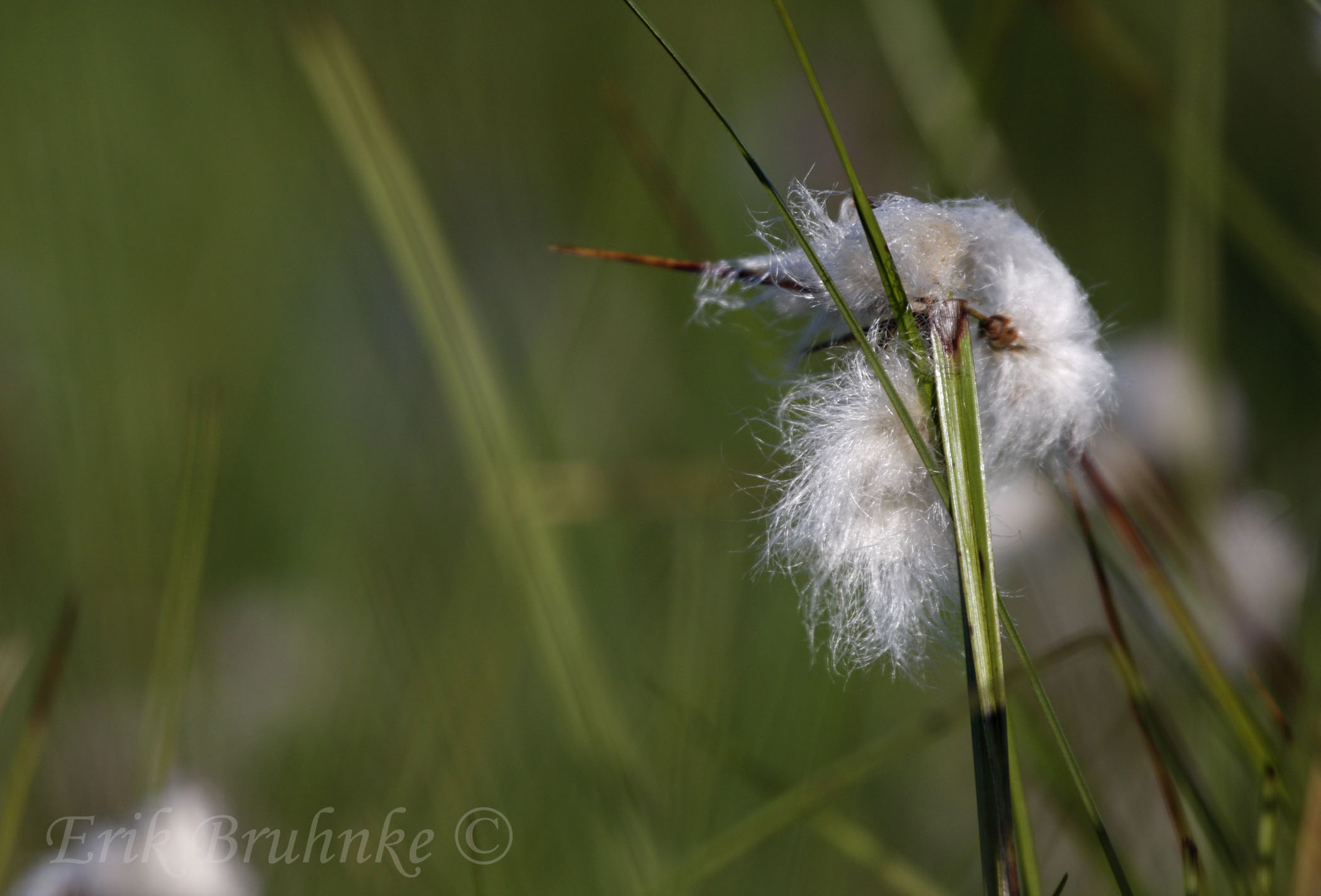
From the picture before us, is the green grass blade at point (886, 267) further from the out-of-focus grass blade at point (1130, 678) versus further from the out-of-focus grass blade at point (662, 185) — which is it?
the out-of-focus grass blade at point (662, 185)

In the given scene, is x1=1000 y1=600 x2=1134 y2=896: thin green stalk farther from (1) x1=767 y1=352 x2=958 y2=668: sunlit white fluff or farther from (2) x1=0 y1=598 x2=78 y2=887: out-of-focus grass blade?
(2) x1=0 y1=598 x2=78 y2=887: out-of-focus grass blade

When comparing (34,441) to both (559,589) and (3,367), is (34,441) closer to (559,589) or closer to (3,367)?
(3,367)

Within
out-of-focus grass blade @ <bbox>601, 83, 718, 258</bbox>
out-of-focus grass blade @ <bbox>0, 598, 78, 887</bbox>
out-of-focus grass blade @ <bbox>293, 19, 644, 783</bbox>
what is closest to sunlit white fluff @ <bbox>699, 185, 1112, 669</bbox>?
out-of-focus grass blade @ <bbox>293, 19, 644, 783</bbox>

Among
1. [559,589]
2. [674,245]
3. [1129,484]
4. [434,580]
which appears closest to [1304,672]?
[1129,484]

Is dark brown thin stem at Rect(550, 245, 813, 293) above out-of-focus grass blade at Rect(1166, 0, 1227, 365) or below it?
below

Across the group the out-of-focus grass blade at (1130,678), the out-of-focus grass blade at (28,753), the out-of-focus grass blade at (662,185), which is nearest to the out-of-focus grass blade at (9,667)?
the out-of-focus grass blade at (28,753)

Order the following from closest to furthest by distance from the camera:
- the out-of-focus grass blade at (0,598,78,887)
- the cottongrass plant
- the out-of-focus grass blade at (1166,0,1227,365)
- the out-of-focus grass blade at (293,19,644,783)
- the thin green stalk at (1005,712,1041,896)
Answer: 1. the thin green stalk at (1005,712,1041,896)
2. the cottongrass plant
3. the out-of-focus grass blade at (0,598,78,887)
4. the out-of-focus grass blade at (293,19,644,783)
5. the out-of-focus grass blade at (1166,0,1227,365)

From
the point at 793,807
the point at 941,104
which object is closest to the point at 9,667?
the point at 793,807

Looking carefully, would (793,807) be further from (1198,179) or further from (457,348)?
(1198,179)

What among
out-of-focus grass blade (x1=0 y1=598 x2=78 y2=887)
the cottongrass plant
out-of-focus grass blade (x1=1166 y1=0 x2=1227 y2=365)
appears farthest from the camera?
out-of-focus grass blade (x1=1166 y1=0 x2=1227 y2=365)
